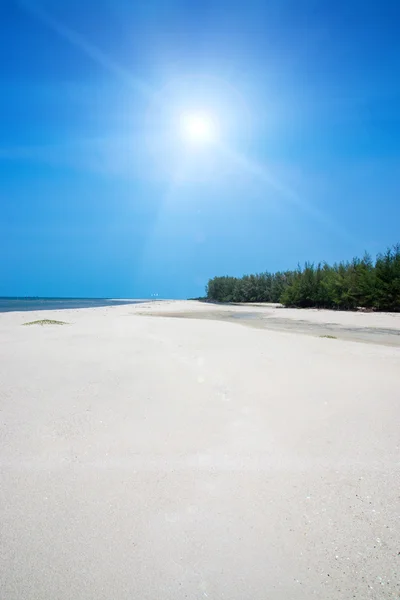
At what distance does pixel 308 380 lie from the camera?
4.89m

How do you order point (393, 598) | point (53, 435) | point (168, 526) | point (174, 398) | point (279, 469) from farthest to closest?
point (174, 398), point (53, 435), point (279, 469), point (168, 526), point (393, 598)

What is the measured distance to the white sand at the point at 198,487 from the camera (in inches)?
66.1

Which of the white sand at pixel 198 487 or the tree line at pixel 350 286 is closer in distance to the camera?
the white sand at pixel 198 487

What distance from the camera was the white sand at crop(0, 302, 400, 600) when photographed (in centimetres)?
168

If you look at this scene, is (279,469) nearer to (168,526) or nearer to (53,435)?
(168,526)

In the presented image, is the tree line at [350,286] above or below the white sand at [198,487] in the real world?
above

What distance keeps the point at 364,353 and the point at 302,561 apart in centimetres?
599

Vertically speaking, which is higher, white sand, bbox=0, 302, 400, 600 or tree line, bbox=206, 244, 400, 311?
tree line, bbox=206, 244, 400, 311

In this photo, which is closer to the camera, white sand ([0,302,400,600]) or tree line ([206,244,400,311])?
white sand ([0,302,400,600])

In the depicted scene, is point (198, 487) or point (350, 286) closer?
point (198, 487)

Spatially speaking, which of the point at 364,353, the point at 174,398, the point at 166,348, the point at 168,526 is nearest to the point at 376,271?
the point at 364,353

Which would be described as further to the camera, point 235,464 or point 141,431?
point 141,431

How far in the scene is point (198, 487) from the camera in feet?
7.74

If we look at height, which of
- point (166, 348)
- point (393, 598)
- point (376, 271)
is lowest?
point (393, 598)
